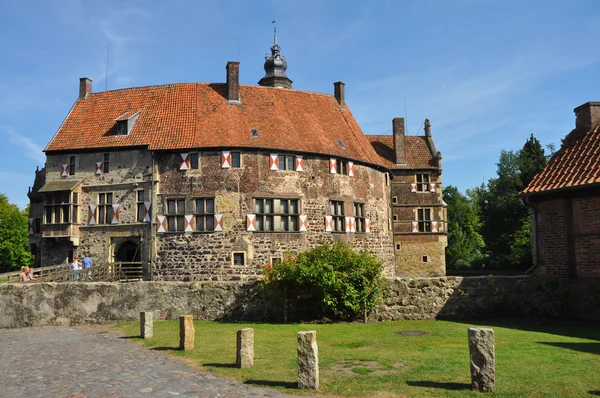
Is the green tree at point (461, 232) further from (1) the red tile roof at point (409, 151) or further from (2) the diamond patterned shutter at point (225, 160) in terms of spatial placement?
(2) the diamond patterned shutter at point (225, 160)

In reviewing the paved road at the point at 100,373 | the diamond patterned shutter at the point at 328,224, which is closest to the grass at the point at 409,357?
the paved road at the point at 100,373

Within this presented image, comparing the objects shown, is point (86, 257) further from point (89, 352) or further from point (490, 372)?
point (490, 372)

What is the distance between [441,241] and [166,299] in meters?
25.2

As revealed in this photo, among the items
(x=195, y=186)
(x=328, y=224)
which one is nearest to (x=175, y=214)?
(x=195, y=186)

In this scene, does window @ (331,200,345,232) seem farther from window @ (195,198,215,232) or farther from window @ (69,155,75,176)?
window @ (69,155,75,176)

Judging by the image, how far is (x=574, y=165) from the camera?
16516 mm

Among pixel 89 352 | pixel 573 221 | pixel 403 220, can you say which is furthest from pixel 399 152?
pixel 89 352

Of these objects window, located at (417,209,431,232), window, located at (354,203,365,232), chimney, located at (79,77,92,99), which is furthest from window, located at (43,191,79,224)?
window, located at (417,209,431,232)

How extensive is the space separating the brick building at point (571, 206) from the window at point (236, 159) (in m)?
14.1

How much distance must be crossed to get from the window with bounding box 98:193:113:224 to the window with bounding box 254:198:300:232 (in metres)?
7.70

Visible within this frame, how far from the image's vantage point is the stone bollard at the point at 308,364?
319 inches

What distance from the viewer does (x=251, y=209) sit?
85.7 ft

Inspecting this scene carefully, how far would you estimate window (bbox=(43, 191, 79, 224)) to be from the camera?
26.6 m

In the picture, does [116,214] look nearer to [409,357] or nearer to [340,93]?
[340,93]
